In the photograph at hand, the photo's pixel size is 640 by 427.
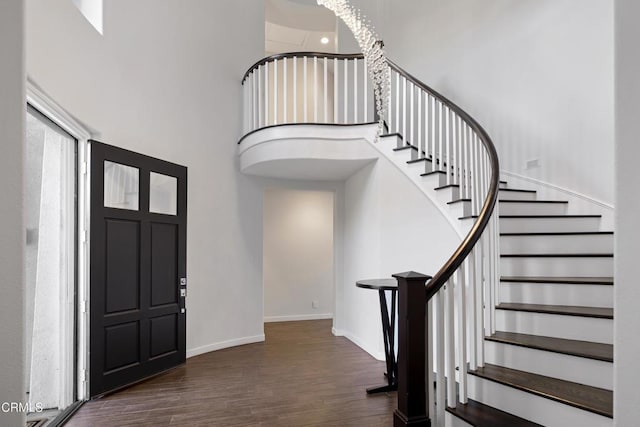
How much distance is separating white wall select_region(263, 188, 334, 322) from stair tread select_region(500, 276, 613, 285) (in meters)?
4.12

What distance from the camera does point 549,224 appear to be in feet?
11.3

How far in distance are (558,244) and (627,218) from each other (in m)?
2.38

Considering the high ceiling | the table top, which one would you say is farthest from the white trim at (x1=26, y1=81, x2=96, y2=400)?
the high ceiling

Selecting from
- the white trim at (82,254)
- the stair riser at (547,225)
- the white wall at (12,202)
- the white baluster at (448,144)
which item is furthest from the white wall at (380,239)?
the white wall at (12,202)

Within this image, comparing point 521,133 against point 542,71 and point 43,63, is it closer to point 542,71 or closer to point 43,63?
point 542,71

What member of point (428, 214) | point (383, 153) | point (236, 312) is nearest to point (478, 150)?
point (428, 214)

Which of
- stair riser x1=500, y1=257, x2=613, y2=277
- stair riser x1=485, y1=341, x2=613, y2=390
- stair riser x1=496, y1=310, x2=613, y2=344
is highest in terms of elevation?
stair riser x1=500, y1=257, x2=613, y2=277

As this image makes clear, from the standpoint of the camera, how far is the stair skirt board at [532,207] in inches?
144

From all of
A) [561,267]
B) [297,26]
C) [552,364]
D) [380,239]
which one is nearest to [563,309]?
[552,364]

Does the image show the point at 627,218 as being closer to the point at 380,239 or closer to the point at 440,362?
the point at 440,362

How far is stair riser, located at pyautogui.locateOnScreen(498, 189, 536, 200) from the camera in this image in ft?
12.8

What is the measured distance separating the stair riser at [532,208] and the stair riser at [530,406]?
1900mm

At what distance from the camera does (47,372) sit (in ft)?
9.79

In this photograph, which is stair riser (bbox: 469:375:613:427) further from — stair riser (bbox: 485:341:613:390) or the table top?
the table top
